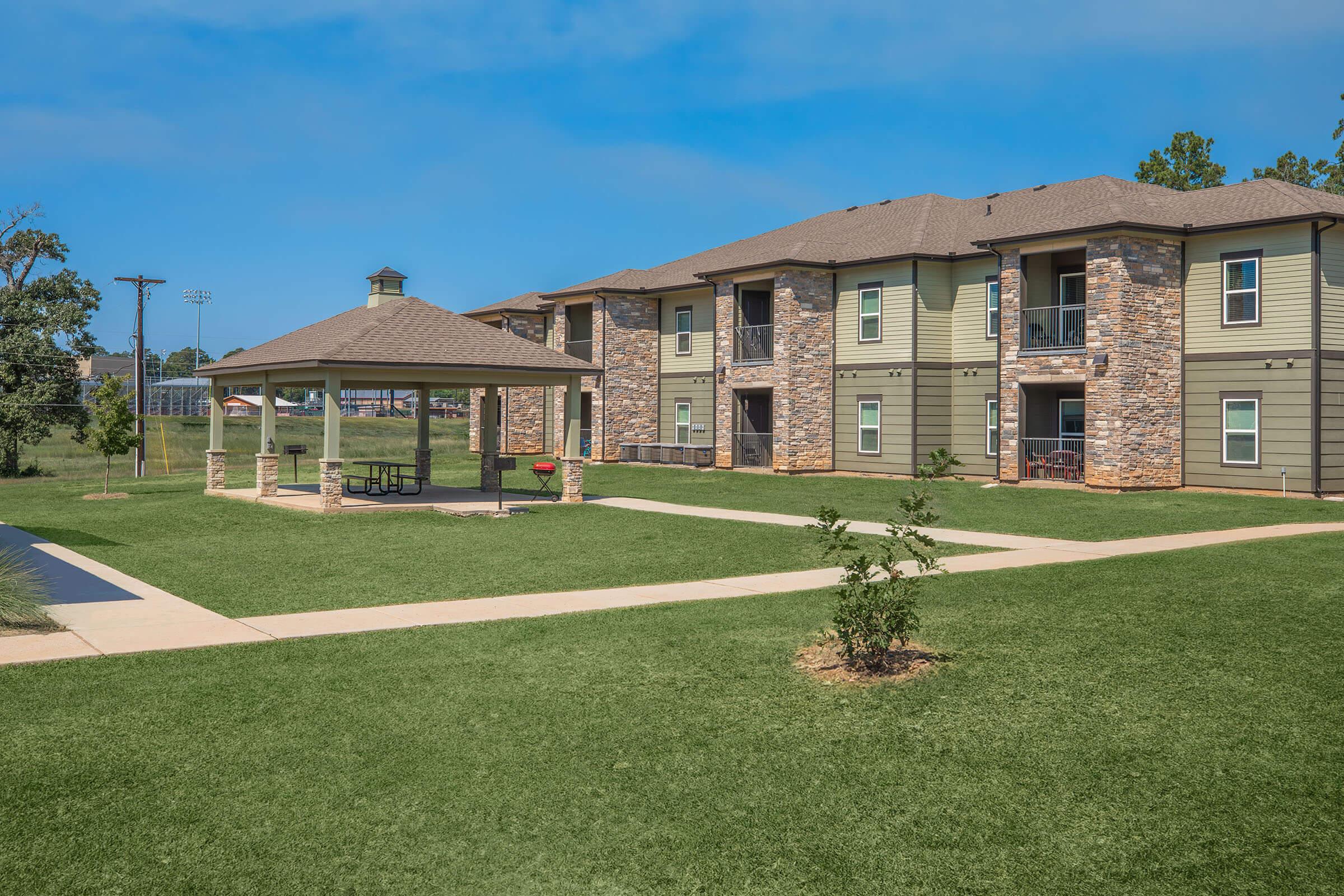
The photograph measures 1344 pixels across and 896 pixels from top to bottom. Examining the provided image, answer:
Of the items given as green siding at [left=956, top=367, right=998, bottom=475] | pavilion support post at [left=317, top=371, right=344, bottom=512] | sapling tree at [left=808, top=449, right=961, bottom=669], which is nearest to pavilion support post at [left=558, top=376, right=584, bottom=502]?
pavilion support post at [left=317, top=371, right=344, bottom=512]

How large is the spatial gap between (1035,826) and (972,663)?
2947mm

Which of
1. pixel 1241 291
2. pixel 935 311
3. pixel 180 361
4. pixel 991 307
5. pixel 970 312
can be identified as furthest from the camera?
pixel 180 361

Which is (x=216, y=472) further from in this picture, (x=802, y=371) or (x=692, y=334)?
(x=802, y=371)

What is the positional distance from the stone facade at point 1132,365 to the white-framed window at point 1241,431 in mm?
1049

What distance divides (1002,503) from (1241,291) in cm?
803

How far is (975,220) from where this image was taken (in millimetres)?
33188

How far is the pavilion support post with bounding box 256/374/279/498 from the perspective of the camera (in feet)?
81.8

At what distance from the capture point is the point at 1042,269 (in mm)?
28828

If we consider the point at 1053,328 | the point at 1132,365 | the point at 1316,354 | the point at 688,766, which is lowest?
the point at 688,766

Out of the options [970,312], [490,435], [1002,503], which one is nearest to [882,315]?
[970,312]

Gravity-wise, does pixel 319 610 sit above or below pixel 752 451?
below

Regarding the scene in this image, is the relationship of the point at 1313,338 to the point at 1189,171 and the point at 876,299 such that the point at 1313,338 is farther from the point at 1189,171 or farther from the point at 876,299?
the point at 1189,171

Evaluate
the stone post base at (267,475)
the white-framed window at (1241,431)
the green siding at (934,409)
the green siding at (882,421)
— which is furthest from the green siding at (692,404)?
the white-framed window at (1241,431)

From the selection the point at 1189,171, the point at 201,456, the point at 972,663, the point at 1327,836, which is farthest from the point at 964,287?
the point at 201,456
